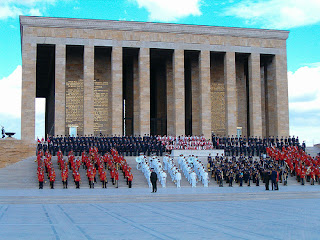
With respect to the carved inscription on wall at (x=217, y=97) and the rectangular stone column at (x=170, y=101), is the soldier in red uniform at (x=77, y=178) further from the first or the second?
the carved inscription on wall at (x=217, y=97)

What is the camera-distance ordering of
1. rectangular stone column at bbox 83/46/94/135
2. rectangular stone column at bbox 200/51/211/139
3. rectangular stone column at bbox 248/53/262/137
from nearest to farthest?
rectangular stone column at bbox 83/46/94/135 < rectangular stone column at bbox 200/51/211/139 < rectangular stone column at bbox 248/53/262/137

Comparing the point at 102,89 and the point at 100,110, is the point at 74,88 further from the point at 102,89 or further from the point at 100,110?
the point at 100,110

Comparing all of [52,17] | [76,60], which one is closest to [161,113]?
[76,60]

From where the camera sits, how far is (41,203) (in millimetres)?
14031

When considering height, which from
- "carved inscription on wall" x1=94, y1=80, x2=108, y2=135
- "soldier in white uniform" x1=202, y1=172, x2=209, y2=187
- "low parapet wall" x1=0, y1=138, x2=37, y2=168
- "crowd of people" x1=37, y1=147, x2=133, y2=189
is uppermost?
"carved inscription on wall" x1=94, y1=80, x2=108, y2=135

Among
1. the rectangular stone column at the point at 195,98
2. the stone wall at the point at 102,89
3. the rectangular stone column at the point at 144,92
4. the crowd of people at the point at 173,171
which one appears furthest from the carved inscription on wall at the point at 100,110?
the crowd of people at the point at 173,171

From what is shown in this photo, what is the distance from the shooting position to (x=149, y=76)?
120 ft

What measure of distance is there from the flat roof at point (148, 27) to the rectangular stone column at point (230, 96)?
2299 mm

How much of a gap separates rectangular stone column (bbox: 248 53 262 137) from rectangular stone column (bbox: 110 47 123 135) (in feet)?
39.3

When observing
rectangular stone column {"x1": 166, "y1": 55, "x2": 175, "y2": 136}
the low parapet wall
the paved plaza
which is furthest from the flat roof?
the paved plaza

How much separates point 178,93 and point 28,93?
41.0 feet

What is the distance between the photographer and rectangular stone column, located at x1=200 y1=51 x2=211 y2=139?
120 ft

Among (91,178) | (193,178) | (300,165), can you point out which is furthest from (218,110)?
(91,178)

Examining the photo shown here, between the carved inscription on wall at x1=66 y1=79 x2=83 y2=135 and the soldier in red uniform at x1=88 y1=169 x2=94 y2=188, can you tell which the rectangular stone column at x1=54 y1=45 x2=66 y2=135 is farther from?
the soldier in red uniform at x1=88 y1=169 x2=94 y2=188
